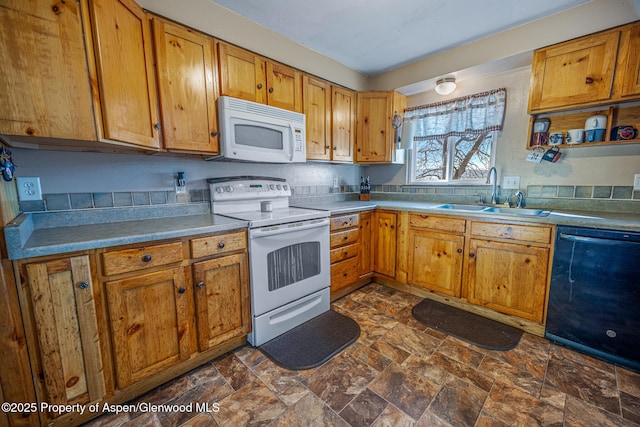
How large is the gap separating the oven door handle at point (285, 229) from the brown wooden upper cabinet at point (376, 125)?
1286 mm

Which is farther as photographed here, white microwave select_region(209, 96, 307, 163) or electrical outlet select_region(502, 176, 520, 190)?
electrical outlet select_region(502, 176, 520, 190)

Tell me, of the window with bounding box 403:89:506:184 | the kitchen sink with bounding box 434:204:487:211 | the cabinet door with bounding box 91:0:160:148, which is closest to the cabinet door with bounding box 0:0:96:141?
the cabinet door with bounding box 91:0:160:148

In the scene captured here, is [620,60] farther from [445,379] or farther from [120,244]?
[120,244]

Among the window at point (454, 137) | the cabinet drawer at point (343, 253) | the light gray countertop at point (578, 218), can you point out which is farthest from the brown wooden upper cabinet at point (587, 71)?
the cabinet drawer at point (343, 253)

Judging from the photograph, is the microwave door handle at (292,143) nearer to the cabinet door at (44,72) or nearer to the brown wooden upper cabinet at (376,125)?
the brown wooden upper cabinet at (376,125)

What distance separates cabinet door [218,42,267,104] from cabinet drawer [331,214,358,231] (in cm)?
123

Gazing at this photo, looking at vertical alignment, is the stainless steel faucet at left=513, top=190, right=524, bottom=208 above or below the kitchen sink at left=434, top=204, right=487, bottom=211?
above

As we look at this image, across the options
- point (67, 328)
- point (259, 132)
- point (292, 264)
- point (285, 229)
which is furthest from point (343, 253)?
point (67, 328)

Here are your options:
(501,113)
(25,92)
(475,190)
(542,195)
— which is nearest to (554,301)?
(542,195)

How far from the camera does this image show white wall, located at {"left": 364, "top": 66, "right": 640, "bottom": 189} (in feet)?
6.48

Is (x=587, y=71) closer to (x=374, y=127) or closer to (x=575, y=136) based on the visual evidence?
(x=575, y=136)

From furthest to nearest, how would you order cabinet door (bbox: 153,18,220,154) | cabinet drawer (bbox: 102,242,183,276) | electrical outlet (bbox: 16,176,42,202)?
cabinet door (bbox: 153,18,220,154)
electrical outlet (bbox: 16,176,42,202)
cabinet drawer (bbox: 102,242,183,276)

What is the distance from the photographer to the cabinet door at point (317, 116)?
2538mm

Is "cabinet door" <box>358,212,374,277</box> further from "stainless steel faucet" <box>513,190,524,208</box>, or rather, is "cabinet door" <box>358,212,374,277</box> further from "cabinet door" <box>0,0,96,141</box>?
"cabinet door" <box>0,0,96,141</box>
